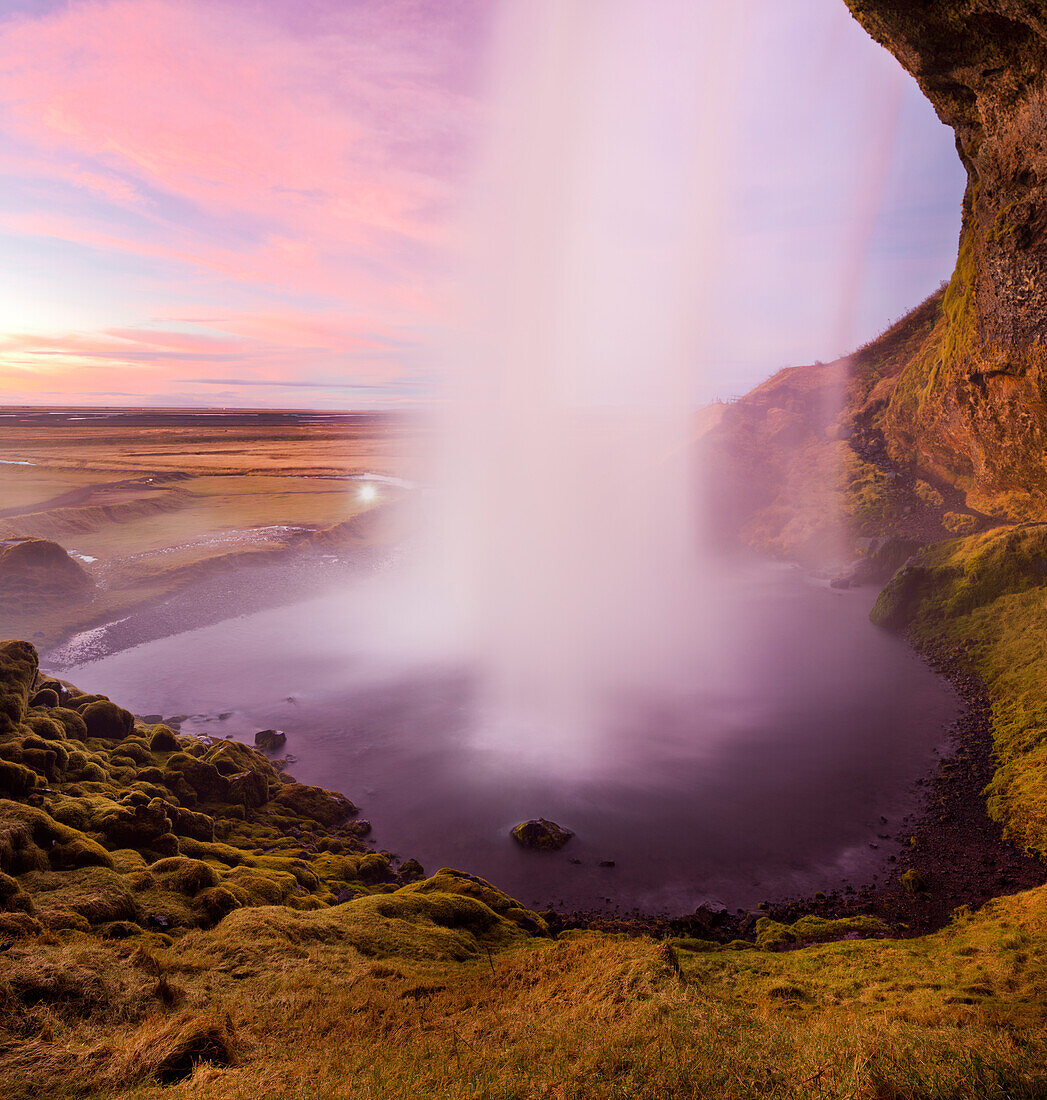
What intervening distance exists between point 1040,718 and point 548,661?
25345 mm

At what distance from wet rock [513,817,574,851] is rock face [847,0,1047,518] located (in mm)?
28960

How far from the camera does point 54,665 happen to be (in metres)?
40.3

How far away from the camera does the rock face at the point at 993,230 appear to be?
22922 millimetres

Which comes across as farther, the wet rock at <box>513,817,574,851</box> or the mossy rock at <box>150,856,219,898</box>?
the wet rock at <box>513,817,574,851</box>

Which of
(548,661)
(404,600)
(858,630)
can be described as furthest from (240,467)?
(858,630)

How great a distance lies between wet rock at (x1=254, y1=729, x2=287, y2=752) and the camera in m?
30.5

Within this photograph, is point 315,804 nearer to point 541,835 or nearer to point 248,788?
point 248,788

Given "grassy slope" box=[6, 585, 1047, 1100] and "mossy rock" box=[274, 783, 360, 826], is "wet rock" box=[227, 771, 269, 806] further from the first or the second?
"grassy slope" box=[6, 585, 1047, 1100]

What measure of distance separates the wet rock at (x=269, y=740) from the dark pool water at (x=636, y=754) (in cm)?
50

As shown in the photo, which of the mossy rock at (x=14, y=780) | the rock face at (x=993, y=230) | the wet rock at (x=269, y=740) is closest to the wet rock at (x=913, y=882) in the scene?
the rock face at (x=993, y=230)

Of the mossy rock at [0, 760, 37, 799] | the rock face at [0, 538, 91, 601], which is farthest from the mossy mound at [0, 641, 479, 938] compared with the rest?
the rock face at [0, 538, 91, 601]

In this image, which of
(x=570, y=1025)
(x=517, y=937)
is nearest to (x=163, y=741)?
(x=517, y=937)

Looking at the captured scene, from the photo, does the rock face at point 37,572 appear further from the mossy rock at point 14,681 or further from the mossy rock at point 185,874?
the mossy rock at point 185,874

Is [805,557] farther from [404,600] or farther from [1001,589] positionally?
[404,600]
